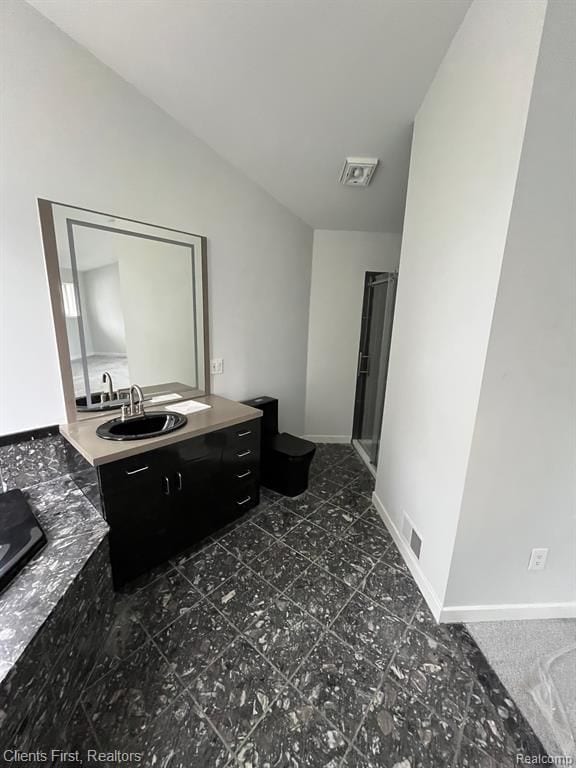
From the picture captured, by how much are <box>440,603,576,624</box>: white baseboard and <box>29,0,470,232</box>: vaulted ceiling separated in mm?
2754

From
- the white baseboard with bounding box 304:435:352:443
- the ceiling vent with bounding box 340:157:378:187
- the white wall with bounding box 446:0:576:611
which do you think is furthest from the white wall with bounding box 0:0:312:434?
the white wall with bounding box 446:0:576:611

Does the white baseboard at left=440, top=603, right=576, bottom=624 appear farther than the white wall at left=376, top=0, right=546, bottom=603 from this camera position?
Yes

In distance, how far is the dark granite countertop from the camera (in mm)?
900

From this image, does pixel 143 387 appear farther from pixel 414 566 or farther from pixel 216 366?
pixel 414 566

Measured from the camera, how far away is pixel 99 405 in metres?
1.81

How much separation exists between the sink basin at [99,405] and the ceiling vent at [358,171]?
A: 7.45 ft

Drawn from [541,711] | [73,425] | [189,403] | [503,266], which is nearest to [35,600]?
[73,425]

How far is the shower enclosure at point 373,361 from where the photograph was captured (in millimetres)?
2881

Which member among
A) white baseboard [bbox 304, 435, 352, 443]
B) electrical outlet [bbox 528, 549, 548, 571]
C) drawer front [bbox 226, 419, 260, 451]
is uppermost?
drawer front [bbox 226, 419, 260, 451]

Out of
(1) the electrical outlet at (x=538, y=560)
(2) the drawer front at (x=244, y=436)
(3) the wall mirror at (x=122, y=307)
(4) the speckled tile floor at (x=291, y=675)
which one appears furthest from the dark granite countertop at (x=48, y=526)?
(1) the electrical outlet at (x=538, y=560)

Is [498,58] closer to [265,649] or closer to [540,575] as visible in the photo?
[540,575]

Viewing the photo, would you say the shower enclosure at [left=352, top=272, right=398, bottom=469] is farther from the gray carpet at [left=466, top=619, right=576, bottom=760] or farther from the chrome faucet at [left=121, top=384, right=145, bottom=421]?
the chrome faucet at [left=121, top=384, right=145, bottom=421]

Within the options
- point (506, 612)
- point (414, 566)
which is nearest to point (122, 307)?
point (414, 566)

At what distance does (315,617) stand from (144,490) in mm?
1079
